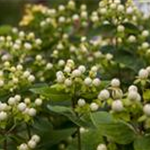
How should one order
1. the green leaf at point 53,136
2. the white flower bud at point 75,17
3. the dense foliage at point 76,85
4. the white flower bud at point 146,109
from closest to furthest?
the white flower bud at point 146,109 < the dense foliage at point 76,85 < the green leaf at point 53,136 < the white flower bud at point 75,17

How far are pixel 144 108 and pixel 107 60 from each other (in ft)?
2.42

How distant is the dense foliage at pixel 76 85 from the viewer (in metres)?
1.12

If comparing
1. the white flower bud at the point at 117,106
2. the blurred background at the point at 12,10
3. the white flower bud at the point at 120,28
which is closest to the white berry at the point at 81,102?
the white flower bud at the point at 117,106

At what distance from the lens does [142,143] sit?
109 centimetres

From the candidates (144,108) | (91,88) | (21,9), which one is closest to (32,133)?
(91,88)

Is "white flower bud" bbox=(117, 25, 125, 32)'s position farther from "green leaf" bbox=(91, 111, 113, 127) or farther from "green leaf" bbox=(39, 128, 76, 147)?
"green leaf" bbox=(91, 111, 113, 127)

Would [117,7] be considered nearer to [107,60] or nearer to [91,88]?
[107,60]

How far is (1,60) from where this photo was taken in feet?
6.13

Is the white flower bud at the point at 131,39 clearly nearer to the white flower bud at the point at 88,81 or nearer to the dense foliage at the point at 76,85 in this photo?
the dense foliage at the point at 76,85

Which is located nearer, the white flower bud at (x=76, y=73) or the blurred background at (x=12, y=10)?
the white flower bud at (x=76, y=73)

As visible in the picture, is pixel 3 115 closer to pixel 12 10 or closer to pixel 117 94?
pixel 117 94

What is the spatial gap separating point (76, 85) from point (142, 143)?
24 cm

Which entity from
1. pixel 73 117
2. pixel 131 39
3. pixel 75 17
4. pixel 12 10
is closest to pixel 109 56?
pixel 131 39

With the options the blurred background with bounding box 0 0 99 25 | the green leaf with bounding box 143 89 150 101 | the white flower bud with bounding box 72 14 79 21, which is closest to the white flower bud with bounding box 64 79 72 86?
the green leaf with bounding box 143 89 150 101
